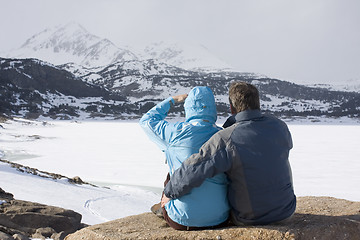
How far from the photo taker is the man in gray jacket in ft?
9.96

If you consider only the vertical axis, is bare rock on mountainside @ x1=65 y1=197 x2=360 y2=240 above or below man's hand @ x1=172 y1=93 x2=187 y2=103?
below

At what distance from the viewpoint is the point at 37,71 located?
142750mm

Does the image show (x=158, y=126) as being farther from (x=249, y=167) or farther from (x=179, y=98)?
(x=249, y=167)

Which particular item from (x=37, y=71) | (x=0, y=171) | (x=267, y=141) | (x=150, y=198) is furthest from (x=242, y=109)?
(x=37, y=71)

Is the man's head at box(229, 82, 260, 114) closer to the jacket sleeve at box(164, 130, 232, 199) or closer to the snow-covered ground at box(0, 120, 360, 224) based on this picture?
the jacket sleeve at box(164, 130, 232, 199)

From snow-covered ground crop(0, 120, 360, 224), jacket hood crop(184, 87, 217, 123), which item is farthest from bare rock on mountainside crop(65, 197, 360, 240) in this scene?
snow-covered ground crop(0, 120, 360, 224)

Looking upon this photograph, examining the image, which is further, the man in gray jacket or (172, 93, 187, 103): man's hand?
(172, 93, 187, 103): man's hand

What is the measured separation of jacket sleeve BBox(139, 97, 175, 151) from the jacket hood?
0.26 m

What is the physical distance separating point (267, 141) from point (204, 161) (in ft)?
1.93

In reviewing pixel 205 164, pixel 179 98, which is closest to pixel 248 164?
pixel 205 164

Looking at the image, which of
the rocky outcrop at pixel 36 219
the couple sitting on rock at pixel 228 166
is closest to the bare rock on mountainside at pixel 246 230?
the couple sitting on rock at pixel 228 166

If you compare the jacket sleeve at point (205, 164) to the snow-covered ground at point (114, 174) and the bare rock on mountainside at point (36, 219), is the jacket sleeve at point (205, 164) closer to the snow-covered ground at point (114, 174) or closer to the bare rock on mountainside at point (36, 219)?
the bare rock on mountainside at point (36, 219)

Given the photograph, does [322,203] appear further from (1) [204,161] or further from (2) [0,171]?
(2) [0,171]

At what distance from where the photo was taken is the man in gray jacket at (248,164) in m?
3.04
